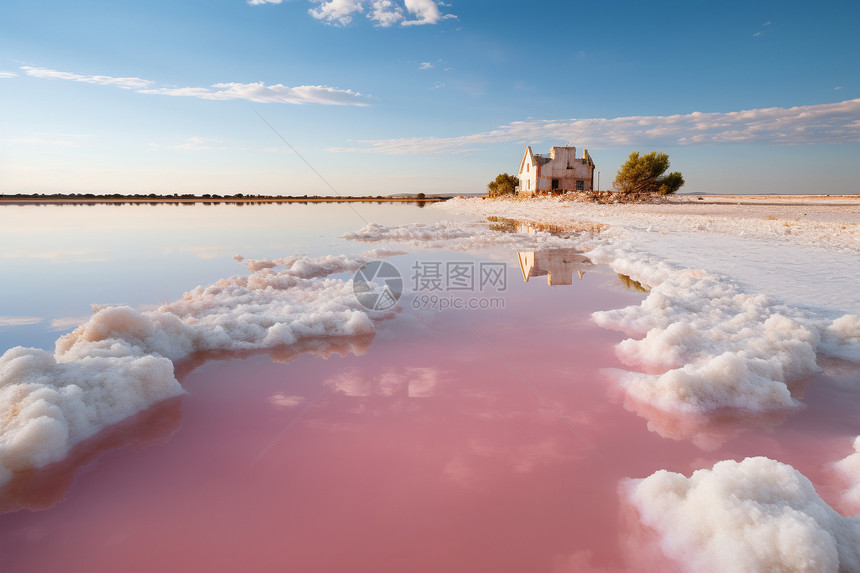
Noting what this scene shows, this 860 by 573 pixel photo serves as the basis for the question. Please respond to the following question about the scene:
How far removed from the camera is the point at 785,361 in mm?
4164

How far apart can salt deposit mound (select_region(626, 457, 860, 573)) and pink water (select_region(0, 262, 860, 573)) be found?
0.18m

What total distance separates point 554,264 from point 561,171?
42.9 metres

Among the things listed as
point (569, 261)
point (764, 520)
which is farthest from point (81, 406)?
point (569, 261)

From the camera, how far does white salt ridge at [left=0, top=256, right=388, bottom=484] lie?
9.73ft

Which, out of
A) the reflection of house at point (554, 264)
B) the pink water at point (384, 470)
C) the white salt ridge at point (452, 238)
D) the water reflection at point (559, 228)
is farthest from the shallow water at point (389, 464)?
the water reflection at point (559, 228)

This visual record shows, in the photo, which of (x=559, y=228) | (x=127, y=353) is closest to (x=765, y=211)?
(x=559, y=228)

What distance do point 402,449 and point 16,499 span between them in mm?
2397

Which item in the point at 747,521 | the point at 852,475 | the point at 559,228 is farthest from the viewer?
the point at 559,228

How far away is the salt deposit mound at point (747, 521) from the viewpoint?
1.92 meters

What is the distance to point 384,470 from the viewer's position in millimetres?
2764

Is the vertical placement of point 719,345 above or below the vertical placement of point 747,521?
above

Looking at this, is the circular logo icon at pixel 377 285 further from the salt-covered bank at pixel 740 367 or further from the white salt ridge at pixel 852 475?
the white salt ridge at pixel 852 475

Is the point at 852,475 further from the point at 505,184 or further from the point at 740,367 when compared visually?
the point at 505,184

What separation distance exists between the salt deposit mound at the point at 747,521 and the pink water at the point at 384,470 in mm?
182
